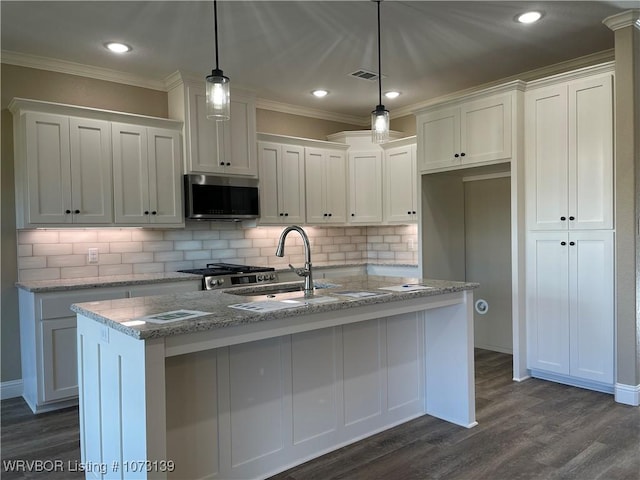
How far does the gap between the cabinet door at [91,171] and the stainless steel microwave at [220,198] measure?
67 centimetres

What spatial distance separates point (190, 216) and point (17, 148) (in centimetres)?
140

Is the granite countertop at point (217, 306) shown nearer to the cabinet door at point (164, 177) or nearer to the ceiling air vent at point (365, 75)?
the cabinet door at point (164, 177)

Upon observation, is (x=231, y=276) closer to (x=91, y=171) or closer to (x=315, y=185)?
(x=91, y=171)

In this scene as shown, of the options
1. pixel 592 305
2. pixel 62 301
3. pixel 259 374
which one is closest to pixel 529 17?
pixel 592 305

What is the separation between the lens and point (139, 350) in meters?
1.73

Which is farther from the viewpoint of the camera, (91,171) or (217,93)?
(91,171)

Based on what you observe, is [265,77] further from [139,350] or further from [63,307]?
[139,350]

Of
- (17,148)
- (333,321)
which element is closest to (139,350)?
(333,321)

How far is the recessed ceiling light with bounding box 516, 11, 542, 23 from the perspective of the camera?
3.22 m

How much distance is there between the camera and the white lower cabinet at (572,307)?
346 centimetres

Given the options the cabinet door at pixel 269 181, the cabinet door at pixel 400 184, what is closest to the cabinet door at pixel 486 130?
the cabinet door at pixel 400 184

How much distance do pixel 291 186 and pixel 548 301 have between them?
8.77 ft

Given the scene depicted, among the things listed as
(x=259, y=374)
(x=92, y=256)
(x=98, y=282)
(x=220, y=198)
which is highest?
(x=220, y=198)

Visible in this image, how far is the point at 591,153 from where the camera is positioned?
3494 millimetres
